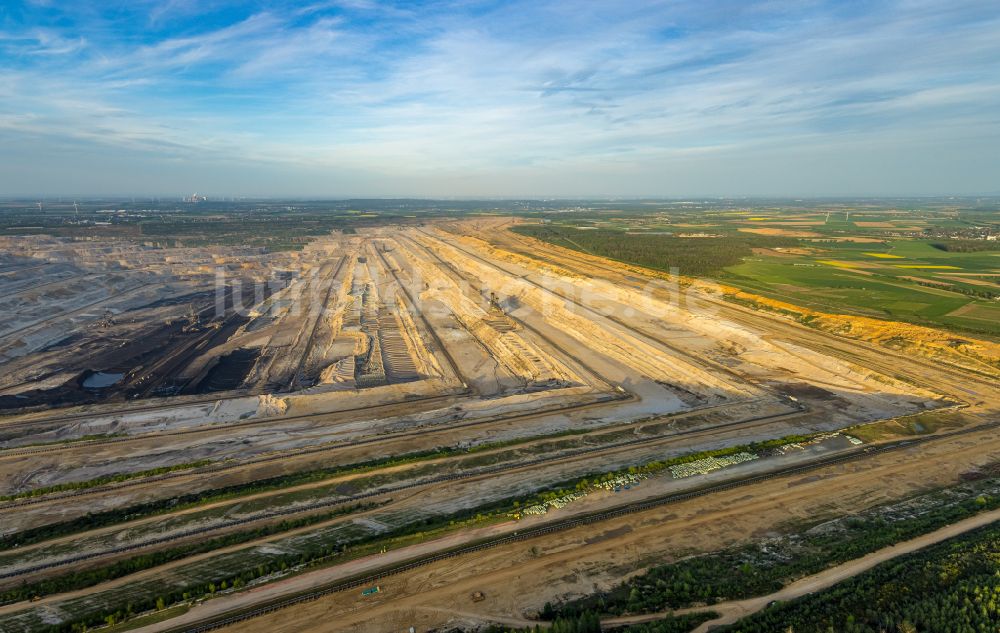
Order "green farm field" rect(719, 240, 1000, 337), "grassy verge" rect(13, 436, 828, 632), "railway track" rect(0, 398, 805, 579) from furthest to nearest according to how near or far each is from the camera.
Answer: "green farm field" rect(719, 240, 1000, 337), "railway track" rect(0, 398, 805, 579), "grassy verge" rect(13, 436, 828, 632)

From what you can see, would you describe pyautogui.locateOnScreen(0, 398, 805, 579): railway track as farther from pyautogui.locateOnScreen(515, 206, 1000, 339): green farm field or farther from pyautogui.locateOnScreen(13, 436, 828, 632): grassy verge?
pyautogui.locateOnScreen(515, 206, 1000, 339): green farm field

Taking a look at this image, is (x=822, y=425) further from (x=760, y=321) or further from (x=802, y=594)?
(x=760, y=321)

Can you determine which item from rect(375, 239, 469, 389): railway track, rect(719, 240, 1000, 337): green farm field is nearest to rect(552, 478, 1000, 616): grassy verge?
rect(375, 239, 469, 389): railway track

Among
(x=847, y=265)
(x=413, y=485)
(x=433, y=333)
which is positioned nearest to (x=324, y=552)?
(x=413, y=485)

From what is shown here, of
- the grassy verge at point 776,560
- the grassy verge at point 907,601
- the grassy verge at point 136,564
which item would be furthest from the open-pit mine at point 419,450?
the grassy verge at point 907,601

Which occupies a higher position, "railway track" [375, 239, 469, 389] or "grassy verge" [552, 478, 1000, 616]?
"railway track" [375, 239, 469, 389]

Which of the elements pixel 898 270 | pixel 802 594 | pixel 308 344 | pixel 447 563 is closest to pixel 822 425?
pixel 802 594
